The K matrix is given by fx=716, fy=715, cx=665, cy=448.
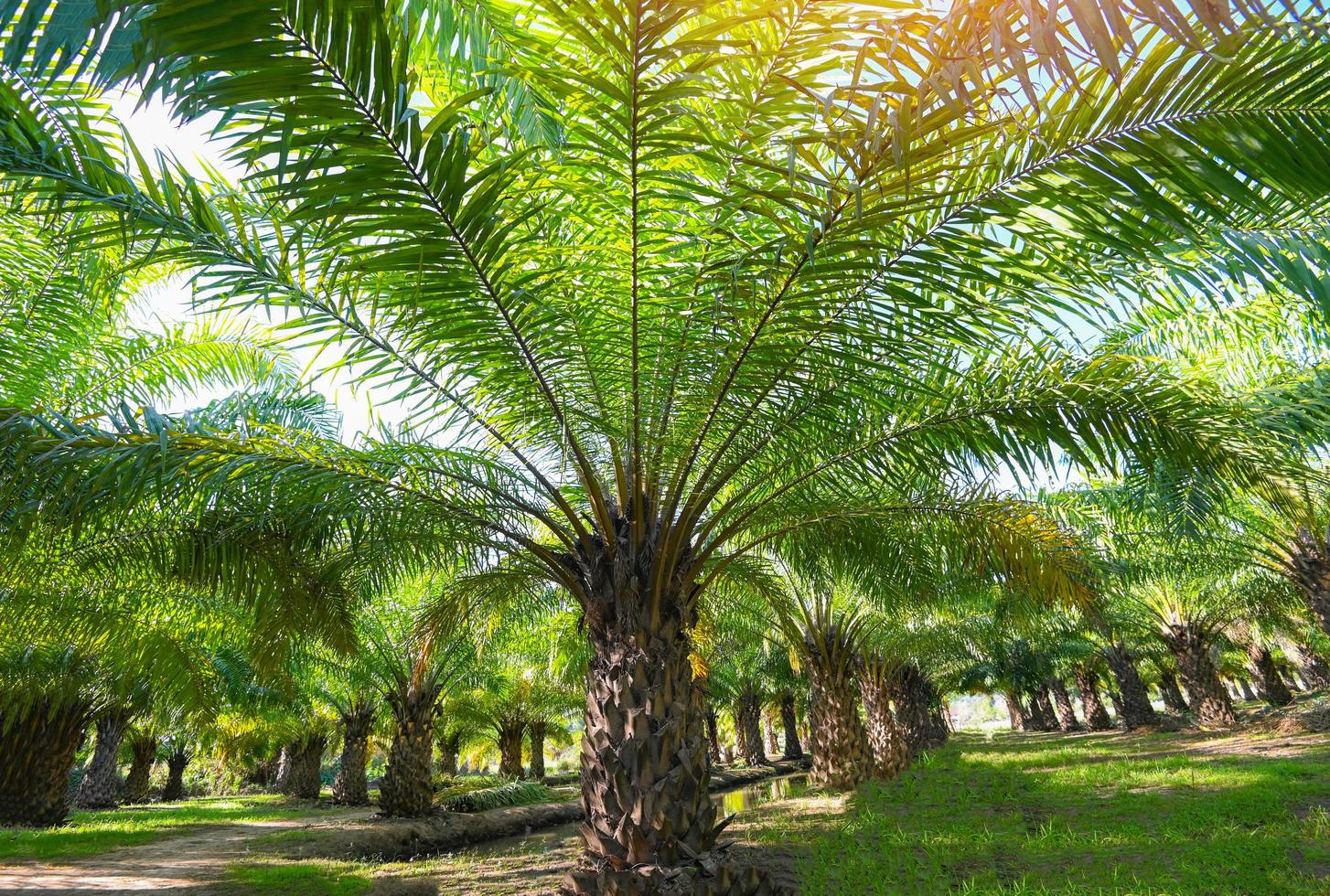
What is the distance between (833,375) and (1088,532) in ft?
26.1

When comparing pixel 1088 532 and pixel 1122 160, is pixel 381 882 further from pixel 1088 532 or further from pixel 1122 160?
pixel 1088 532

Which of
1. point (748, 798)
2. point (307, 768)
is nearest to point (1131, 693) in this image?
point (748, 798)

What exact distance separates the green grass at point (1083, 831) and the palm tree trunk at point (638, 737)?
161 cm

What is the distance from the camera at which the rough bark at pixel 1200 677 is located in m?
19.9

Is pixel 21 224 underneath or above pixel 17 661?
above

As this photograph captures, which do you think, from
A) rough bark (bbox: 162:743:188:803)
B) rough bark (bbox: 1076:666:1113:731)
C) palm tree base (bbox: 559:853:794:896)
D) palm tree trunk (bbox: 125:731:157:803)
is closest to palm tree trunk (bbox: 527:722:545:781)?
rough bark (bbox: 162:743:188:803)

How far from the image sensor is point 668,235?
4.04 metres

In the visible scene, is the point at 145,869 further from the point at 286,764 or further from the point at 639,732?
the point at 286,764

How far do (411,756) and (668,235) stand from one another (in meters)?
12.6

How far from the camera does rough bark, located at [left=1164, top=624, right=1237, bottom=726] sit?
19.9m

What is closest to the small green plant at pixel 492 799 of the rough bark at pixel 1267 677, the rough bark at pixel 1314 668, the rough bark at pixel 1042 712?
the rough bark at pixel 1267 677

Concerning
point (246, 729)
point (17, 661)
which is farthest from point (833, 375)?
point (246, 729)

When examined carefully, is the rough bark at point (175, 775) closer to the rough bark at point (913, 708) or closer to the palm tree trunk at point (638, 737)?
the rough bark at point (913, 708)

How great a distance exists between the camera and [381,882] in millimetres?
7699
